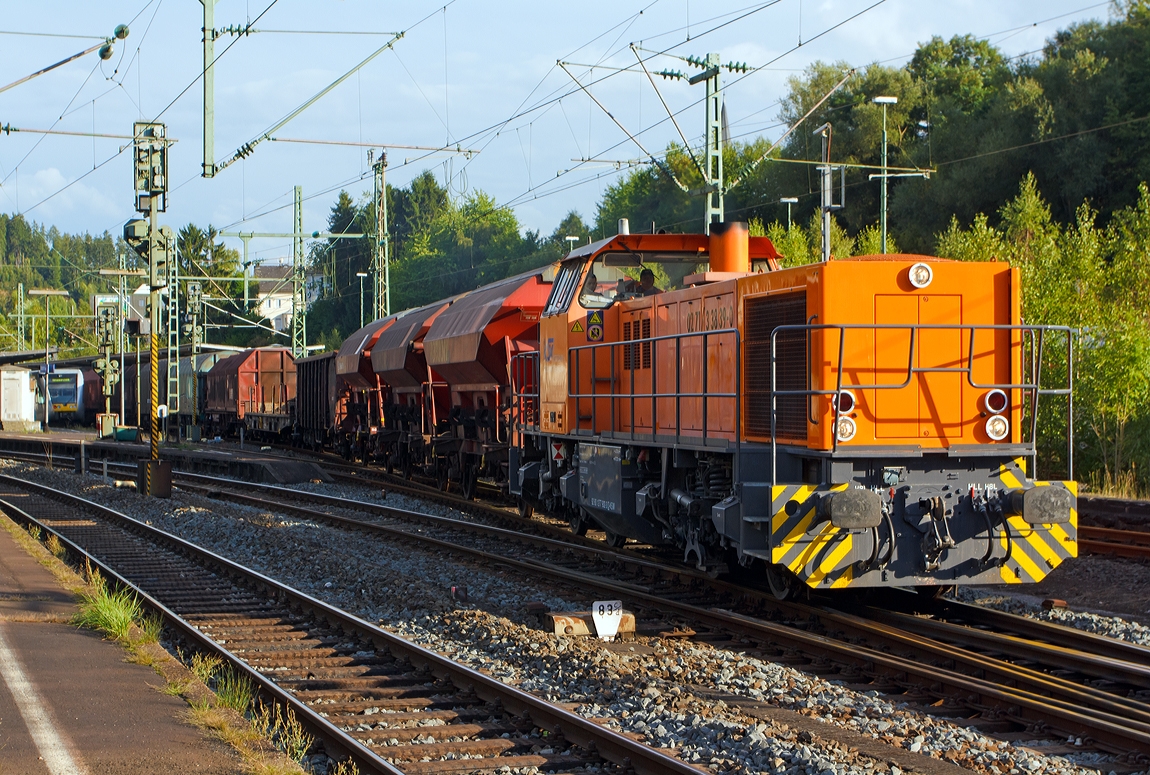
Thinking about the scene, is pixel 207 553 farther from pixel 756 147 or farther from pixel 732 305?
pixel 756 147

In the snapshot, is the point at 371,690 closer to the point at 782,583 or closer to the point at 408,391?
the point at 782,583

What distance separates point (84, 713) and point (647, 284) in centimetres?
770

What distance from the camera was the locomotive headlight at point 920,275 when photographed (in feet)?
29.3

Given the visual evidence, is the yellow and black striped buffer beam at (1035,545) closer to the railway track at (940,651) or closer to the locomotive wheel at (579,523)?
the railway track at (940,651)

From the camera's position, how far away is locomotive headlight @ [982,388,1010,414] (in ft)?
29.5

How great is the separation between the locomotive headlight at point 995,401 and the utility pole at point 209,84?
552 inches

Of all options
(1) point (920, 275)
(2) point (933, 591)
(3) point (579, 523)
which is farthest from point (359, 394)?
(1) point (920, 275)

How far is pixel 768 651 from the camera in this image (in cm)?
827

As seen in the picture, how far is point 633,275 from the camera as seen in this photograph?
12508 mm

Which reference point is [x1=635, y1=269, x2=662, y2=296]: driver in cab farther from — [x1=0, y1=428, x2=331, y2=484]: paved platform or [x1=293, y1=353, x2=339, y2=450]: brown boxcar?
[x1=293, y1=353, x2=339, y2=450]: brown boxcar

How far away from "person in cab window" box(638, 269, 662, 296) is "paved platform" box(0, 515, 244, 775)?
21.6 feet

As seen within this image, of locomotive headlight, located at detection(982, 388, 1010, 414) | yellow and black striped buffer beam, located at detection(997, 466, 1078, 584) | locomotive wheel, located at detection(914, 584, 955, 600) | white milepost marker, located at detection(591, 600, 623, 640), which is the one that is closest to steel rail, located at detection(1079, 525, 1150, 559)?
locomotive wheel, located at detection(914, 584, 955, 600)

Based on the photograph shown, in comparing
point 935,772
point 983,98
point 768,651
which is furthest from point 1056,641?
point 983,98

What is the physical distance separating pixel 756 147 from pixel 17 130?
47505 millimetres
